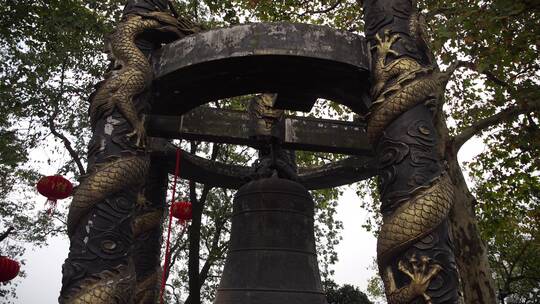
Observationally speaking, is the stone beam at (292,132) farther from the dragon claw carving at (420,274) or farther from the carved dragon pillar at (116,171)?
the dragon claw carving at (420,274)

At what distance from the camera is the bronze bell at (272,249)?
15.8 ft

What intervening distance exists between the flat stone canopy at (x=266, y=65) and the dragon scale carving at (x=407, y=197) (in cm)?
33

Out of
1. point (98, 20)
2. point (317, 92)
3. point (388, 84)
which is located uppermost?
point (98, 20)

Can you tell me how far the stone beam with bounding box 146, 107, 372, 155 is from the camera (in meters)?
5.45

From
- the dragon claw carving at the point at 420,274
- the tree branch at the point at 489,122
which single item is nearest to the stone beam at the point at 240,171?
the dragon claw carving at the point at 420,274

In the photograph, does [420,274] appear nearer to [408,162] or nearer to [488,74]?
[408,162]

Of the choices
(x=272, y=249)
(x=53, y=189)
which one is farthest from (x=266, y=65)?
(x=53, y=189)

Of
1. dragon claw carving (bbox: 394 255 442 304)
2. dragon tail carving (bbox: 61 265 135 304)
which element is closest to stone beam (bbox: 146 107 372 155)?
dragon tail carving (bbox: 61 265 135 304)

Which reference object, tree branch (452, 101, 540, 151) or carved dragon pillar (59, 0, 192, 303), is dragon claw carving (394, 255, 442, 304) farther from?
tree branch (452, 101, 540, 151)

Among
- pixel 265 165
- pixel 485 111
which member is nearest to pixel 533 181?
pixel 485 111

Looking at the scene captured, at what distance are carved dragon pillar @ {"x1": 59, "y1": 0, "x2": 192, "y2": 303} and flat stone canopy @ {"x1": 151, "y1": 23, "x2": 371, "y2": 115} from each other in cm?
29

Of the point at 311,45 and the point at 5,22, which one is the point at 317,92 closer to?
the point at 311,45

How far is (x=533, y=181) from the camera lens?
36.1 feet

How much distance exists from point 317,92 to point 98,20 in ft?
27.8
